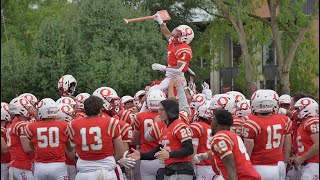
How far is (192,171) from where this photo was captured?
1145cm

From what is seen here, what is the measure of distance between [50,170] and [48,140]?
1.70 feet

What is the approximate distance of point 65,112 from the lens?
13.6m

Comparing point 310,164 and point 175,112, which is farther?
point 310,164

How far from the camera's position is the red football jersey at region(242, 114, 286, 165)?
11.3 metres

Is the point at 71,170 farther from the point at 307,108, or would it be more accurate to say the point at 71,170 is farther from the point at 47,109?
the point at 307,108

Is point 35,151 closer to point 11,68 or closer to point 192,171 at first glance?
point 192,171

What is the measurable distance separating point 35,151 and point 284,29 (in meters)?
23.2

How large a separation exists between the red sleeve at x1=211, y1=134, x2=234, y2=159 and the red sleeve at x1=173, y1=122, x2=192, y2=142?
4.36ft

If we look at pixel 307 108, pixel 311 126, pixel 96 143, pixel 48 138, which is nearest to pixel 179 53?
pixel 307 108

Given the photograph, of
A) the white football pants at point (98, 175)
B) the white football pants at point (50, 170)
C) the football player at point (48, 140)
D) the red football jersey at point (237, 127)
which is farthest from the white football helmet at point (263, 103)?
the white football pants at point (50, 170)

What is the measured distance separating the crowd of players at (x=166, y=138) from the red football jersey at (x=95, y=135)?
0.01 metres

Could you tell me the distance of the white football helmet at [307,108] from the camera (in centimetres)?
1239

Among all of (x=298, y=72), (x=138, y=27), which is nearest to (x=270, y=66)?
(x=298, y=72)

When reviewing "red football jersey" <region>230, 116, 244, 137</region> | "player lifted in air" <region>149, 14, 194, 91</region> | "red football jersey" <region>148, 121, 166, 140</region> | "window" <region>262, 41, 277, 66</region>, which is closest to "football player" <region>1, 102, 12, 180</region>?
"red football jersey" <region>148, 121, 166, 140</region>
